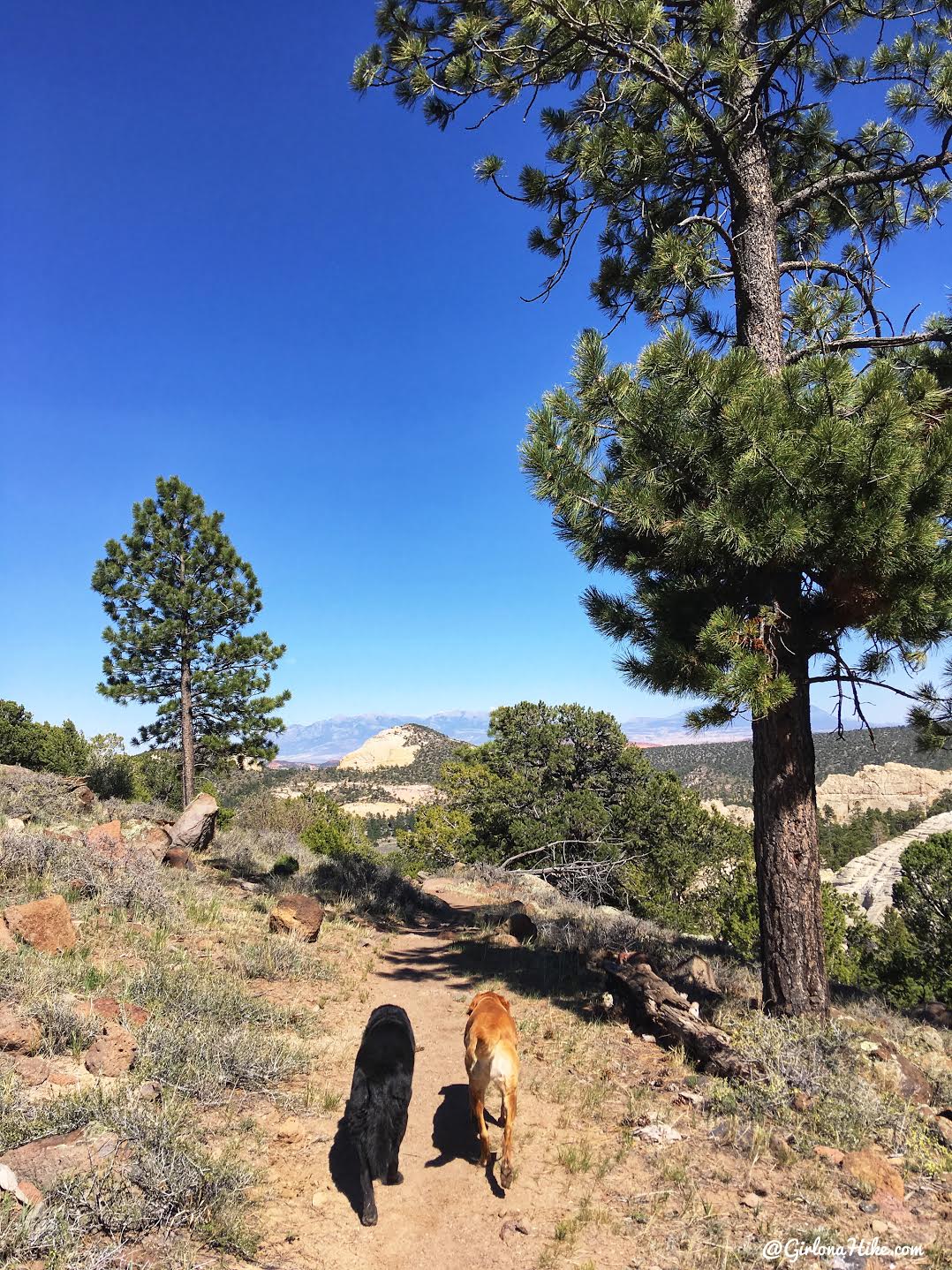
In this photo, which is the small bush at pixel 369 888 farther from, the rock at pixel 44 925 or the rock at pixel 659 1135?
the rock at pixel 659 1135

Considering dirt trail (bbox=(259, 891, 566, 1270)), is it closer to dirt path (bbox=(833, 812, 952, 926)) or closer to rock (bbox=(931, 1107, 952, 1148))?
rock (bbox=(931, 1107, 952, 1148))

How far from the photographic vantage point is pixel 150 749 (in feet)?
67.3

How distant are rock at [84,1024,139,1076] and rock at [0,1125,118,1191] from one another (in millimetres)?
874

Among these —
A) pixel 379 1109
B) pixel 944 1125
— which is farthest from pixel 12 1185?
pixel 944 1125

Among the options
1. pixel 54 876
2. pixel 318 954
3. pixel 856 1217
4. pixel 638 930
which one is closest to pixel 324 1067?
pixel 318 954

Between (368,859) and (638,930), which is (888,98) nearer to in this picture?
→ (638,930)

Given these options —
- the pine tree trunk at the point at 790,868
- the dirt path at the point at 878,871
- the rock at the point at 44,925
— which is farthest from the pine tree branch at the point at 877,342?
the dirt path at the point at 878,871

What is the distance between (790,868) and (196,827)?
13.1 m

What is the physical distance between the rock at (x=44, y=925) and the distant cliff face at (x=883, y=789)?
7436cm

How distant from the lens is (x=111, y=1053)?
4.80 m

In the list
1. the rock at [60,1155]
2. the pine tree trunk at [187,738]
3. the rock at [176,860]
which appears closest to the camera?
the rock at [60,1155]

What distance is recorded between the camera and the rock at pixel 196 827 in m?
14.9

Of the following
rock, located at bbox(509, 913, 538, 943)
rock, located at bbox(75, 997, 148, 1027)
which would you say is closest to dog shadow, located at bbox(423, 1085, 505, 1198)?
rock, located at bbox(75, 997, 148, 1027)

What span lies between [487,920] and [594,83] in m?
13.9
